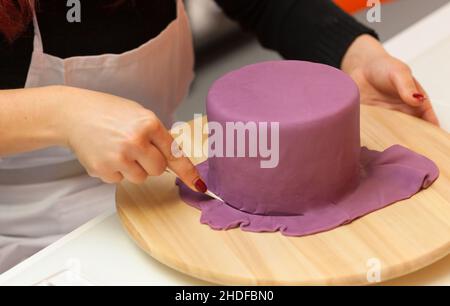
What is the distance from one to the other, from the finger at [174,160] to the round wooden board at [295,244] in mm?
35

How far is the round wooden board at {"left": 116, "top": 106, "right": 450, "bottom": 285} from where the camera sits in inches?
28.1

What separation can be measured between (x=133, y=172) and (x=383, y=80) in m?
0.43

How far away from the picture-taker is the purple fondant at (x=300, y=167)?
0.76 m

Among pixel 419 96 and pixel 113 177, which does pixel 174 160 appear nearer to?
pixel 113 177

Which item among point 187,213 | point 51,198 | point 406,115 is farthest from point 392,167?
point 51,198

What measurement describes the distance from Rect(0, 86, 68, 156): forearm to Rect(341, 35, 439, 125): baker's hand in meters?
0.47

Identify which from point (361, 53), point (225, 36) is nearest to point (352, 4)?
point (225, 36)

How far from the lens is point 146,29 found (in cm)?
106

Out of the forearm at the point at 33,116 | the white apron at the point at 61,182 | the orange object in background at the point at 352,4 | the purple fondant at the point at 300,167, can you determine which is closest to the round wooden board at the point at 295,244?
the purple fondant at the point at 300,167

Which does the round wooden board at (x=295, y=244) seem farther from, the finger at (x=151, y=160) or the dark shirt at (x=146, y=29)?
the dark shirt at (x=146, y=29)

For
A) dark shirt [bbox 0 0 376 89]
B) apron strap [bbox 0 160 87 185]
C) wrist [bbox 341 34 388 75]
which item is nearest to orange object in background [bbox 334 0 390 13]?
dark shirt [bbox 0 0 376 89]

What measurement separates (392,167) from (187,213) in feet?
0.84

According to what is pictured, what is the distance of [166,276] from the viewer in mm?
792

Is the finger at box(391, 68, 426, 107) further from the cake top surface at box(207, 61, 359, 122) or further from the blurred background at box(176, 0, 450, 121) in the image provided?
the blurred background at box(176, 0, 450, 121)
